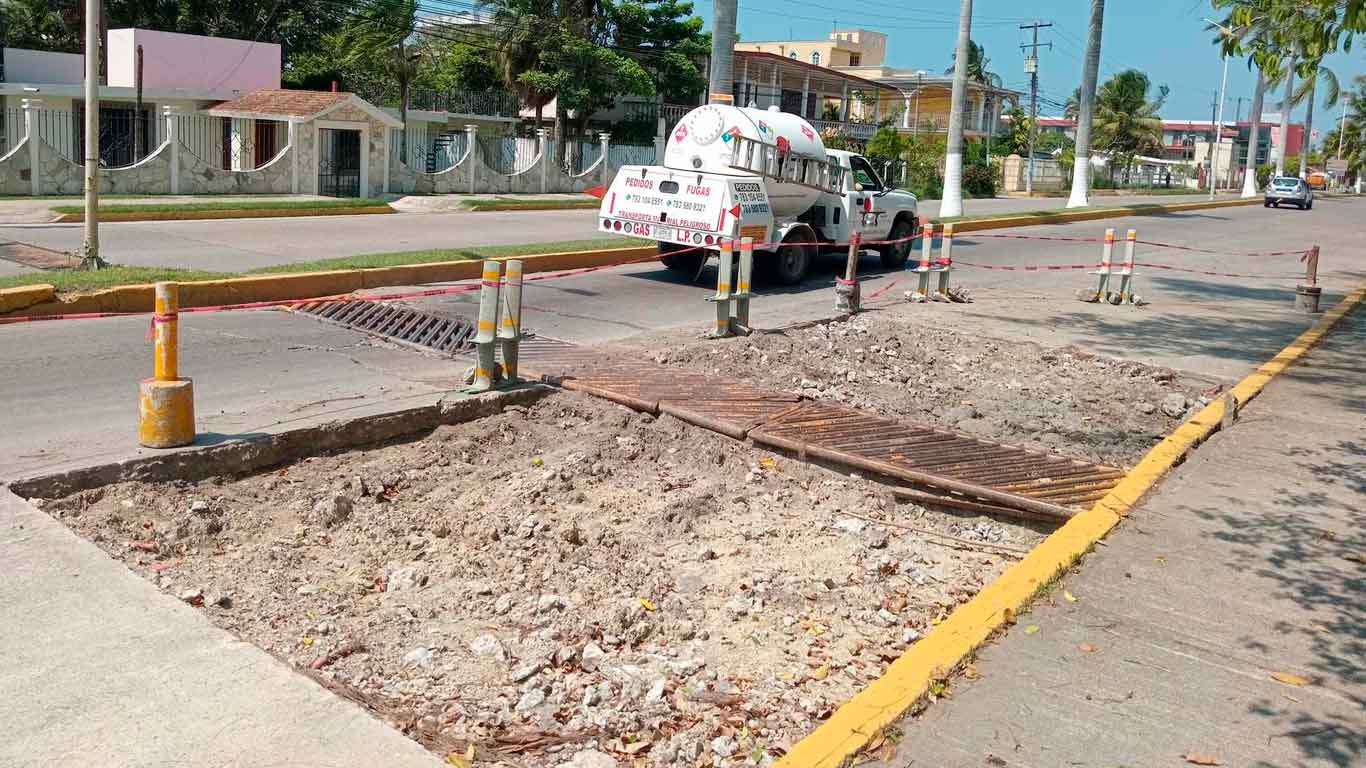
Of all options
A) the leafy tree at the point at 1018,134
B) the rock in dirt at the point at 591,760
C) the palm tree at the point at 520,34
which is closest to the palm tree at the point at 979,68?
the leafy tree at the point at 1018,134

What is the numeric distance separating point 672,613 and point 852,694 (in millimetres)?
1045

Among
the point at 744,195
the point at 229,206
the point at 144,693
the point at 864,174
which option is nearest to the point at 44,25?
the point at 229,206

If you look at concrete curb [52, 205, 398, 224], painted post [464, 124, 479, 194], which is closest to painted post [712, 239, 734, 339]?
concrete curb [52, 205, 398, 224]

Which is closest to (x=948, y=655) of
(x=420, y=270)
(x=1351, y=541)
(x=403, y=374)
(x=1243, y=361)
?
(x=1351, y=541)

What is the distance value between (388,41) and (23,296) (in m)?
30.9

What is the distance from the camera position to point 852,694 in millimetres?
4730

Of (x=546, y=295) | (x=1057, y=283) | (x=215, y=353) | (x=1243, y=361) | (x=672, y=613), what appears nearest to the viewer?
(x=672, y=613)

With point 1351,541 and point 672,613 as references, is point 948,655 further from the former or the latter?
point 1351,541

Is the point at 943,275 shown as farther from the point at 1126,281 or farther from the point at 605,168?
the point at 605,168

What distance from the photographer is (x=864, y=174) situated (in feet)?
60.9

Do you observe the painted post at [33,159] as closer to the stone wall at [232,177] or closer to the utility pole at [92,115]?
the stone wall at [232,177]

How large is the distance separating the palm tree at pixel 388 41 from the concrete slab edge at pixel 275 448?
1159 inches

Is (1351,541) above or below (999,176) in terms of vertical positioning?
below

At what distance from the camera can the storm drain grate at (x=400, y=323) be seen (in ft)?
35.2
